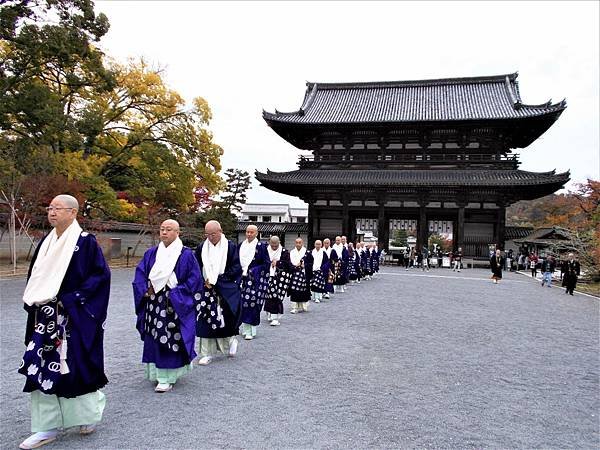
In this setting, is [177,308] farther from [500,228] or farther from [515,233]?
[515,233]

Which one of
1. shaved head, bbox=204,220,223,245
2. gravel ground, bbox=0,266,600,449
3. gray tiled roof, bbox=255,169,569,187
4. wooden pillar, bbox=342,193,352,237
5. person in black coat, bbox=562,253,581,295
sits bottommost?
gravel ground, bbox=0,266,600,449

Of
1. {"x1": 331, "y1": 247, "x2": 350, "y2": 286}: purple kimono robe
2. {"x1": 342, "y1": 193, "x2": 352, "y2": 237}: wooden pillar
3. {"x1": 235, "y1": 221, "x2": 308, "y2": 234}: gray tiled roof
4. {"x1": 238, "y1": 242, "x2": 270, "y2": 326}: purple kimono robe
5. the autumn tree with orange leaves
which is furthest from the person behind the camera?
{"x1": 235, "y1": 221, "x2": 308, "y2": 234}: gray tiled roof

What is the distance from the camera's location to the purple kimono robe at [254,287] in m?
7.15

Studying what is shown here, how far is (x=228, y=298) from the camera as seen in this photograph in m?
5.98

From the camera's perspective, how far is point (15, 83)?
15.0m

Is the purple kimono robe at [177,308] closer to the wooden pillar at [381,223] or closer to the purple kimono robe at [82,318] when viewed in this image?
the purple kimono robe at [82,318]

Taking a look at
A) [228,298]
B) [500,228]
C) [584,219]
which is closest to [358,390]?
[228,298]

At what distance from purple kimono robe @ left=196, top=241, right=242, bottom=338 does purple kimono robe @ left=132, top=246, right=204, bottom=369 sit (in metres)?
1.11

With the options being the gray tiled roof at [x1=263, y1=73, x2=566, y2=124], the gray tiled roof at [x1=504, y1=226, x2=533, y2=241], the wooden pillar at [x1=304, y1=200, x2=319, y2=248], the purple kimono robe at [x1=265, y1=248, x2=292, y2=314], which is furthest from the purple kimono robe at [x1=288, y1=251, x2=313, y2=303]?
the gray tiled roof at [x1=504, y1=226, x2=533, y2=241]

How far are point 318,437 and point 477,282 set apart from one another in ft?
56.2

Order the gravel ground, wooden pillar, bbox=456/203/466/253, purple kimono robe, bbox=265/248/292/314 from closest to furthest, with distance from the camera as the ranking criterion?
the gravel ground
purple kimono robe, bbox=265/248/292/314
wooden pillar, bbox=456/203/466/253

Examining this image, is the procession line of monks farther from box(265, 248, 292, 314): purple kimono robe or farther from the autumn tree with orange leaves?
the autumn tree with orange leaves

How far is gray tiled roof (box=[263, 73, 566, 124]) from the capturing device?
28.9 meters

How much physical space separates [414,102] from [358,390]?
101 ft
